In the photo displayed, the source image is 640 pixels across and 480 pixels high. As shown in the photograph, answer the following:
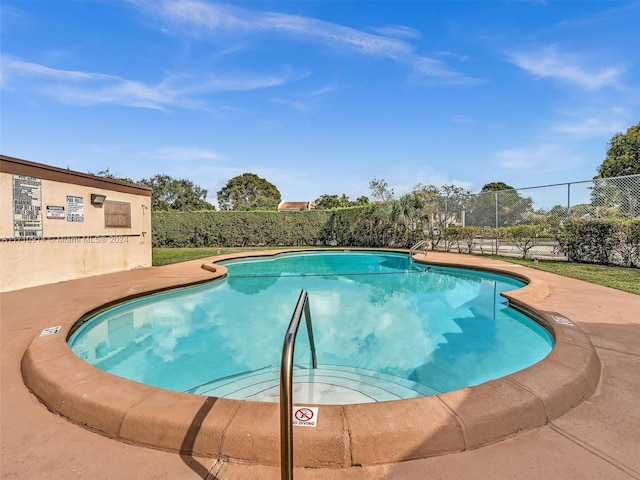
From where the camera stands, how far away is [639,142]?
20.8m

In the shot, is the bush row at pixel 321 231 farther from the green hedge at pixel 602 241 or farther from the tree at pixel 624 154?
the tree at pixel 624 154

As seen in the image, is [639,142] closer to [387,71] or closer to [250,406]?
[387,71]

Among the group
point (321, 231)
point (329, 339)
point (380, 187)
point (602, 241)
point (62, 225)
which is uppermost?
point (380, 187)

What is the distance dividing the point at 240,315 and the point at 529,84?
49.3 ft

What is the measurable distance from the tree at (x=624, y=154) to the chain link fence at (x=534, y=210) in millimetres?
16717

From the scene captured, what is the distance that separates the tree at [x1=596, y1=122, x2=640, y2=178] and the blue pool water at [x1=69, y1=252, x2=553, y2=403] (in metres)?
22.4

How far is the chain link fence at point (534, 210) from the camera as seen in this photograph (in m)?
9.37

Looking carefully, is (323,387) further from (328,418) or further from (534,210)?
(534,210)

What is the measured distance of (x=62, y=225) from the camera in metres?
7.23

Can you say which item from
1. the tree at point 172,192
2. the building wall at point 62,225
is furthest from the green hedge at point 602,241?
the tree at point 172,192

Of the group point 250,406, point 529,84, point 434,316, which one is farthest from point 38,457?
point 529,84

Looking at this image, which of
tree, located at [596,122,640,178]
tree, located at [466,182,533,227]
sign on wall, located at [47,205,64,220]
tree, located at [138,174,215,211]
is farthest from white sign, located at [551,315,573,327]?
tree, located at [138,174,215,211]

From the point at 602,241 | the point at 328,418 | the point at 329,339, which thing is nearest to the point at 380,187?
the point at 602,241

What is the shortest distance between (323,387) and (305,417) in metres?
1.60
